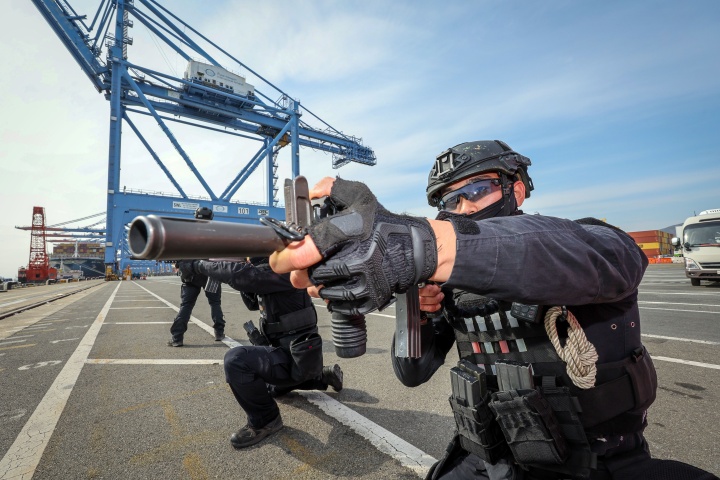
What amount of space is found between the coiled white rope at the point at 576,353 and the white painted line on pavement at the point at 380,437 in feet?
4.28

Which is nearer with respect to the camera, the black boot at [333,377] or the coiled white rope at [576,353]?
the coiled white rope at [576,353]

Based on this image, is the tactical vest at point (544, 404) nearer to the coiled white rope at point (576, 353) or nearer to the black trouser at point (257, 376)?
the coiled white rope at point (576, 353)

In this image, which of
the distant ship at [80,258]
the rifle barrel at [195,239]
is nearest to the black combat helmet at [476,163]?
the rifle barrel at [195,239]

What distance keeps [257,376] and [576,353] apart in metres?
2.39

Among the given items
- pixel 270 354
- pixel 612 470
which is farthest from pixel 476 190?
pixel 270 354

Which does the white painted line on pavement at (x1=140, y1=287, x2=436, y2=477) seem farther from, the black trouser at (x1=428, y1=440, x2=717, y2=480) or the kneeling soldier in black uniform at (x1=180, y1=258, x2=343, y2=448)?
the black trouser at (x1=428, y1=440, x2=717, y2=480)

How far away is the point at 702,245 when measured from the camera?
413 inches

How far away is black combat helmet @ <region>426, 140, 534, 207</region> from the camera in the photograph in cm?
187

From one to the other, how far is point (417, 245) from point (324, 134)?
3203 cm

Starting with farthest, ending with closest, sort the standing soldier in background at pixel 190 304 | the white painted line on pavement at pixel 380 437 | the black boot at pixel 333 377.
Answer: the standing soldier in background at pixel 190 304 < the black boot at pixel 333 377 < the white painted line on pavement at pixel 380 437

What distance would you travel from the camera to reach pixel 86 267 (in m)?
81.2

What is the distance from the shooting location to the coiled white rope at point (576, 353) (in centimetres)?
119

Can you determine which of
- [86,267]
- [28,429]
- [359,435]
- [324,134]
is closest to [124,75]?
[324,134]

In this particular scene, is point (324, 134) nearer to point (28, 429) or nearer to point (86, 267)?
point (28, 429)
